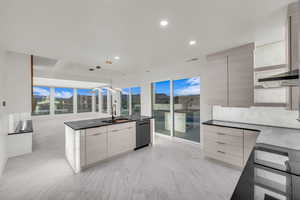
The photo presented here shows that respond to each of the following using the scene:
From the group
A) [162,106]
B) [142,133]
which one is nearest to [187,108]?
[162,106]

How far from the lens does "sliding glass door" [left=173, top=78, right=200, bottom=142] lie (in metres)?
3.85

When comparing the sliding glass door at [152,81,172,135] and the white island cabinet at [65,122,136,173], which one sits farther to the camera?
the sliding glass door at [152,81,172,135]

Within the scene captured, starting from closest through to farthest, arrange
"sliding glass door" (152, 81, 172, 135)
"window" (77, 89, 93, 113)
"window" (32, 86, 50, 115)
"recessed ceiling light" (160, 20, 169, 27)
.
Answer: "recessed ceiling light" (160, 20, 169, 27), "sliding glass door" (152, 81, 172, 135), "window" (32, 86, 50, 115), "window" (77, 89, 93, 113)

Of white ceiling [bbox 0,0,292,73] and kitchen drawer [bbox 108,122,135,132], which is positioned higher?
white ceiling [bbox 0,0,292,73]

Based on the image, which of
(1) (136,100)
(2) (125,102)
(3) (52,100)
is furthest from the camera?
(3) (52,100)

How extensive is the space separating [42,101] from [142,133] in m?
8.59

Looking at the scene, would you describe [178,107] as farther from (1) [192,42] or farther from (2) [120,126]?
(1) [192,42]

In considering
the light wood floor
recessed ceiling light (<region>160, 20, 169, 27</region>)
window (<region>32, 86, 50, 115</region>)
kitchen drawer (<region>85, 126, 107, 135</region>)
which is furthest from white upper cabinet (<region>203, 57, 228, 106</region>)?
window (<region>32, 86, 50, 115</region>)

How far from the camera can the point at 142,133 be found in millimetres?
3562

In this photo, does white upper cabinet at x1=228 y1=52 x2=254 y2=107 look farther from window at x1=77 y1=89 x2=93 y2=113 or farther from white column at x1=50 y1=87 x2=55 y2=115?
white column at x1=50 y1=87 x2=55 y2=115

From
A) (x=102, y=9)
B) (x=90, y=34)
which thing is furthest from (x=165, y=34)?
(x=90, y=34)

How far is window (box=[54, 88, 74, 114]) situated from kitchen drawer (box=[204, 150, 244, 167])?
9.92 meters

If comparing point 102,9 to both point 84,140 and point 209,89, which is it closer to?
point 84,140

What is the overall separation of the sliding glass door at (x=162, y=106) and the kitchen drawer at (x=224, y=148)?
6.05ft
